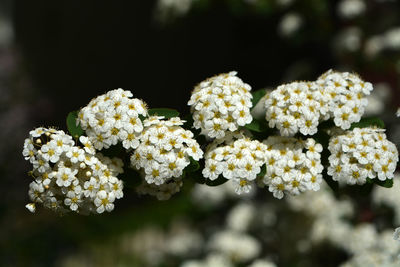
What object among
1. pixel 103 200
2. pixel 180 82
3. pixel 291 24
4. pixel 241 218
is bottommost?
pixel 103 200

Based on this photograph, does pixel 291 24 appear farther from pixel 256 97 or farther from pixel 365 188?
pixel 365 188

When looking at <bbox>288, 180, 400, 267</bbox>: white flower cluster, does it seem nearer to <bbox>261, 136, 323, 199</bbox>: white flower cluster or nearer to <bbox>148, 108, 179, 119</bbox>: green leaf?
<bbox>261, 136, 323, 199</bbox>: white flower cluster

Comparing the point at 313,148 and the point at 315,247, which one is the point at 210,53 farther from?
the point at 313,148

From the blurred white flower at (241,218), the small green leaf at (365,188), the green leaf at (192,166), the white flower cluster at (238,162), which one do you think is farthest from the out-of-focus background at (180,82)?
the green leaf at (192,166)

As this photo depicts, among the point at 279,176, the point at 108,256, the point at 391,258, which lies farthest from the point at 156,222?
the point at 279,176

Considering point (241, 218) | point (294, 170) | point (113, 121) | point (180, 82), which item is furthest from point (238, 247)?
point (180, 82)

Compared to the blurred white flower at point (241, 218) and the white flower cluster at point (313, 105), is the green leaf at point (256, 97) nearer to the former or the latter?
the white flower cluster at point (313, 105)
